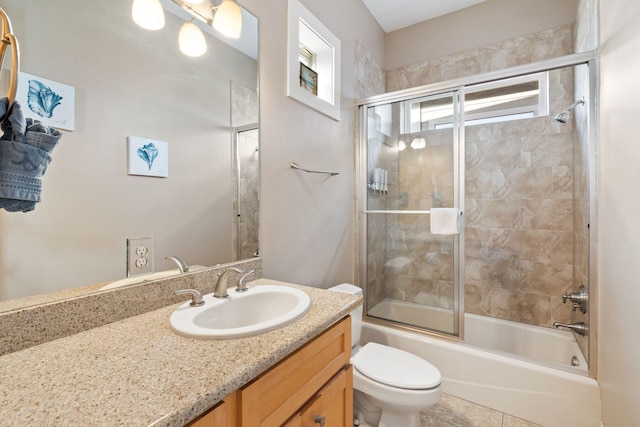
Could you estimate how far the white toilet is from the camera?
4.24 ft

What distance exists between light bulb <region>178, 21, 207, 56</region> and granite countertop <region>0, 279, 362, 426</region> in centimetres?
102

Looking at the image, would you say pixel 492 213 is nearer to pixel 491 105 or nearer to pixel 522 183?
pixel 522 183

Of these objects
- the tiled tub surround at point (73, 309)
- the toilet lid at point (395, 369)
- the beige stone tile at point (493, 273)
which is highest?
the tiled tub surround at point (73, 309)

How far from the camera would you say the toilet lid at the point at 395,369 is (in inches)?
52.1

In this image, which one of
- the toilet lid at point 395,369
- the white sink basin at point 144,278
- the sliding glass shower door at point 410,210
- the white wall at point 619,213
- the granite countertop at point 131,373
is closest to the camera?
the granite countertop at point 131,373

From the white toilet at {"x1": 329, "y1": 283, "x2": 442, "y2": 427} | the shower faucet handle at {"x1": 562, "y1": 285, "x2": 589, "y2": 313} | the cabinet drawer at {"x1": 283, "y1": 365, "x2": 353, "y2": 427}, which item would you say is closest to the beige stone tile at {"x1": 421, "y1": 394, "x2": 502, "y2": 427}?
the white toilet at {"x1": 329, "y1": 283, "x2": 442, "y2": 427}

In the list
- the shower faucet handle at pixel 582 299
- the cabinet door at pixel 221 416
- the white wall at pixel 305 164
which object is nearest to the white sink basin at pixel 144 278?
the white wall at pixel 305 164

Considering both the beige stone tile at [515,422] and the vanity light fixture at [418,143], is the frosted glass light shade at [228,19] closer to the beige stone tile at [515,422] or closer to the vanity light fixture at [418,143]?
the vanity light fixture at [418,143]

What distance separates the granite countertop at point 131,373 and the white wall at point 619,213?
1240mm

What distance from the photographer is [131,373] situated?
1.95 feet

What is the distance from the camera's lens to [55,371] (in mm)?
604

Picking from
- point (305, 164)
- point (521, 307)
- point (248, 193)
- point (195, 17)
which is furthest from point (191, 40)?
point (521, 307)

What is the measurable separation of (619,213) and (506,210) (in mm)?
1196

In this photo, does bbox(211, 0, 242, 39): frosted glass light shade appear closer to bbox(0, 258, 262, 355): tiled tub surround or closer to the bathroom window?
bbox(0, 258, 262, 355): tiled tub surround
